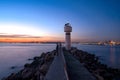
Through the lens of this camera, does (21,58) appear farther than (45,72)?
Yes

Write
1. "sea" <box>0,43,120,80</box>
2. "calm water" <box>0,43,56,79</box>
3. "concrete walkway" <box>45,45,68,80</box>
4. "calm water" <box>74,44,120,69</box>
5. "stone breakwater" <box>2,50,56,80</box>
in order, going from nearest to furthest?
"concrete walkway" <box>45,45,68,80</box> → "stone breakwater" <box>2,50,56,80</box> → "calm water" <box>0,43,56,79</box> → "sea" <box>0,43,120,80</box> → "calm water" <box>74,44,120,69</box>

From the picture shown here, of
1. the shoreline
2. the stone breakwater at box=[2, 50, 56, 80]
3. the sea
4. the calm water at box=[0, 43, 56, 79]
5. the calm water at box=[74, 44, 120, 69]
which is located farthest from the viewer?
the calm water at box=[74, 44, 120, 69]

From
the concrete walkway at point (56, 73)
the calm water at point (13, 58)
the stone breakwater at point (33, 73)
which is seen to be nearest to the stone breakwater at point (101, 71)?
the concrete walkway at point (56, 73)

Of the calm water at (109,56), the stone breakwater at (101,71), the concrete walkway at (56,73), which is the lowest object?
the calm water at (109,56)

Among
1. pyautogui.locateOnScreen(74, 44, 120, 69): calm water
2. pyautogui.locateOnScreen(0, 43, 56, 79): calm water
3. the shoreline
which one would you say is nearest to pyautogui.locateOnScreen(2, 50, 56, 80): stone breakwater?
the shoreline

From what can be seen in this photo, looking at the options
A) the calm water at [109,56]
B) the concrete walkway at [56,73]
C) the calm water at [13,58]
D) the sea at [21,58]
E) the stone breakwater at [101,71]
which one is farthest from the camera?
the calm water at [109,56]

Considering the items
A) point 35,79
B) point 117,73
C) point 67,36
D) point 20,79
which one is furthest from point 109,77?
point 67,36

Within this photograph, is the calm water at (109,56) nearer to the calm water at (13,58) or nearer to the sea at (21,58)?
the sea at (21,58)

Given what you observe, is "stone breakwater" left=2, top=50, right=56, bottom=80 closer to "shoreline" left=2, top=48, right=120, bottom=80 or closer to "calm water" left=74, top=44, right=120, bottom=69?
"shoreline" left=2, top=48, right=120, bottom=80

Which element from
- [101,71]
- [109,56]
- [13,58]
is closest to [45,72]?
[101,71]

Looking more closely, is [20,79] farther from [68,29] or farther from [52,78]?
[68,29]

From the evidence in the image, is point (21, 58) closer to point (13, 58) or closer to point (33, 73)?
point (13, 58)

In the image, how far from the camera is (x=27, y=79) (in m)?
8.94

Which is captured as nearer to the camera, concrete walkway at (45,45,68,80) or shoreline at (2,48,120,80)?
concrete walkway at (45,45,68,80)
